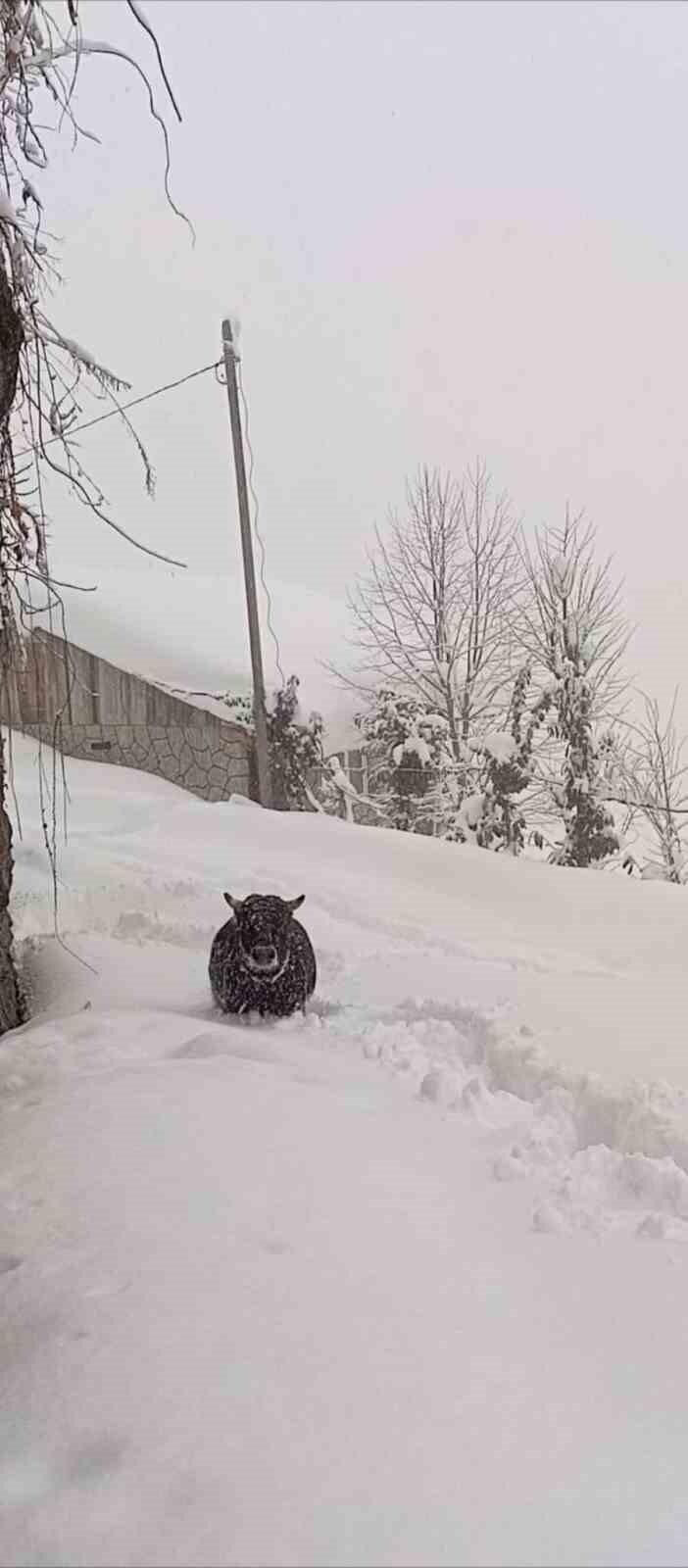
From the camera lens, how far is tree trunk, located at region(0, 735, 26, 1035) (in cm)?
267

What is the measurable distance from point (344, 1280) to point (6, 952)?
1.74 meters

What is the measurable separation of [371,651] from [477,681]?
716 mm

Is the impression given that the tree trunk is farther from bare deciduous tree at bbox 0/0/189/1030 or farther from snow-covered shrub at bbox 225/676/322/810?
snow-covered shrub at bbox 225/676/322/810

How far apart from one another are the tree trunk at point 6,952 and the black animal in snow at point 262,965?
0.48m

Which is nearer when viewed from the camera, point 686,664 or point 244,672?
point 686,664

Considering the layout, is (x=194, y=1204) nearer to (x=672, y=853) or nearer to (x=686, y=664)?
(x=686, y=664)

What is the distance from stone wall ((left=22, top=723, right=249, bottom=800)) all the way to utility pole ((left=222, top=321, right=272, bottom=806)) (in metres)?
0.23

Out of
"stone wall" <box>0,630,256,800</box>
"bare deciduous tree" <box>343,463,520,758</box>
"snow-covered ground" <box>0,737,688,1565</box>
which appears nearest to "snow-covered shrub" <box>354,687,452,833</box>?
"bare deciduous tree" <box>343,463,520,758</box>

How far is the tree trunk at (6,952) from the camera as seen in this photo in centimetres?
267

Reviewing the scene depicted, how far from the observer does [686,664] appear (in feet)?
19.2

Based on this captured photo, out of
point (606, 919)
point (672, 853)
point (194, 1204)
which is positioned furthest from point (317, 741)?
point (194, 1204)

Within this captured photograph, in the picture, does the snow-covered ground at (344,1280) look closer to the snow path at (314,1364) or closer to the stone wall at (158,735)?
the snow path at (314,1364)

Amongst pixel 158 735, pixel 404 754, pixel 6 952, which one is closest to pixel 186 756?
pixel 158 735

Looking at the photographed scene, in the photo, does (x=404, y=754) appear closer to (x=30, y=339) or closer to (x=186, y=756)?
(x=186, y=756)
